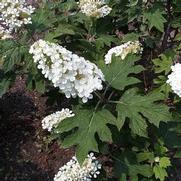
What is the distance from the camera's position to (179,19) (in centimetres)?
379

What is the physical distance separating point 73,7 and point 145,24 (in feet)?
2.04

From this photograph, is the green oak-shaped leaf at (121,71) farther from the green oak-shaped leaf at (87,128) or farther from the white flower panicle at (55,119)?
the white flower panicle at (55,119)

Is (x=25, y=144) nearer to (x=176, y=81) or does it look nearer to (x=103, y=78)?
(x=103, y=78)

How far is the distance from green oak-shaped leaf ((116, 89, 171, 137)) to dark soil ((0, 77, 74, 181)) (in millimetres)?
1517

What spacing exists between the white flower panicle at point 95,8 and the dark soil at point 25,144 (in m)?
1.43

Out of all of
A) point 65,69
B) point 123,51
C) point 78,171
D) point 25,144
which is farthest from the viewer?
point 25,144

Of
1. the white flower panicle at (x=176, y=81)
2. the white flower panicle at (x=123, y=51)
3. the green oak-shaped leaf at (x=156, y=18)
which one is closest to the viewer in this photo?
the white flower panicle at (x=176, y=81)

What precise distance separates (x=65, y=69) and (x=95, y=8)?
1.15 meters

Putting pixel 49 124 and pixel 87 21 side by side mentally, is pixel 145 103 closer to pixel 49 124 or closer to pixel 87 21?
pixel 49 124

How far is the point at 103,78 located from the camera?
2.94m

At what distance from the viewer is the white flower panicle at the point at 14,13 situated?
3.41 m

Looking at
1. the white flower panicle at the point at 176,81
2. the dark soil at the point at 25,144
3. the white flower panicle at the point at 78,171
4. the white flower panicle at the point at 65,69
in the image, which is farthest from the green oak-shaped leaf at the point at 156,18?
the dark soil at the point at 25,144

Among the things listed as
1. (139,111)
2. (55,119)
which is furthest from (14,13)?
(139,111)

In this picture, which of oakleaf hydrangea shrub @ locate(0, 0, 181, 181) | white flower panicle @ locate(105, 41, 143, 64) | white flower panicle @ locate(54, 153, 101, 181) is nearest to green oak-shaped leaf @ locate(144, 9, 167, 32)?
oakleaf hydrangea shrub @ locate(0, 0, 181, 181)
